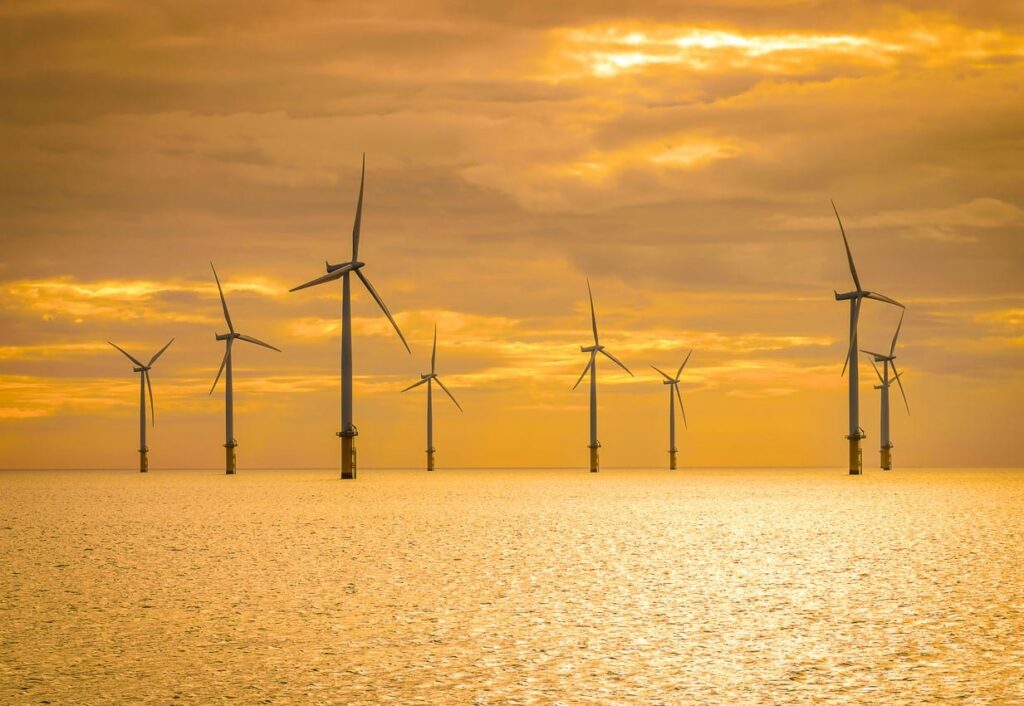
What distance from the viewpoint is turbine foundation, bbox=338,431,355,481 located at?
3885 inches

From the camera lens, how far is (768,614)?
19703 millimetres

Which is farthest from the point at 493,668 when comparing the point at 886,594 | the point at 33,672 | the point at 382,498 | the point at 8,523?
the point at 382,498

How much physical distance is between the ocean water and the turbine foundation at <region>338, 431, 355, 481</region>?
190 feet

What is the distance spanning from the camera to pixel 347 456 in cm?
10000

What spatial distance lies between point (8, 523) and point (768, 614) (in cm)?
3518

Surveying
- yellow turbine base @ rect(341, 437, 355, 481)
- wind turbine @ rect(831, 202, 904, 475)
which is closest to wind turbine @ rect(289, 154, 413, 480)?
yellow turbine base @ rect(341, 437, 355, 481)

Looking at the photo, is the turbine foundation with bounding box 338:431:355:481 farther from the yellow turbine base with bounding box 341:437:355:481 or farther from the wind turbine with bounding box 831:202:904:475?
the wind turbine with bounding box 831:202:904:475

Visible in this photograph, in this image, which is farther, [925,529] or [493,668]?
[925,529]

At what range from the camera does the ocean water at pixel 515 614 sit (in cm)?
1436

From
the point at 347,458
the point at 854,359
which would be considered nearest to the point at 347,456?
the point at 347,458

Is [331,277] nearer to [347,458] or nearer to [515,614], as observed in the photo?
[347,458]

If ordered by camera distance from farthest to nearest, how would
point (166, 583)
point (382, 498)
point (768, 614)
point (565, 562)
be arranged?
point (382, 498) → point (565, 562) → point (166, 583) → point (768, 614)

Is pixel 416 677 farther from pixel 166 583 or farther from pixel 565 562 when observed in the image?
pixel 565 562

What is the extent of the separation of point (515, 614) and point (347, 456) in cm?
8132
